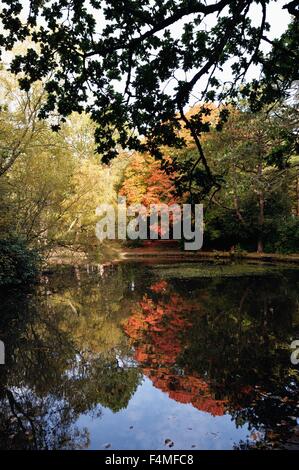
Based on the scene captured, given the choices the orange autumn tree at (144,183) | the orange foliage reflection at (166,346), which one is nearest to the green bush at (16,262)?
the orange foliage reflection at (166,346)

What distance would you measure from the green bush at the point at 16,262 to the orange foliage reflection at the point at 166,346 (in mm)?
4728

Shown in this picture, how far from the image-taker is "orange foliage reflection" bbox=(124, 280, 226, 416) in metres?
6.14

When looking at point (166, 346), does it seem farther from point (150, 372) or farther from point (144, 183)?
point (144, 183)

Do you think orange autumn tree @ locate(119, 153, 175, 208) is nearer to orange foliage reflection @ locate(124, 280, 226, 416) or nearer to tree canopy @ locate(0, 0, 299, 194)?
orange foliage reflection @ locate(124, 280, 226, 416)

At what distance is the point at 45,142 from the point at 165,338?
428 inches

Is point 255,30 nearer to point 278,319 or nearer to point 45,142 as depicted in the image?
point 278,319

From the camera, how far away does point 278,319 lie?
34.8 ft

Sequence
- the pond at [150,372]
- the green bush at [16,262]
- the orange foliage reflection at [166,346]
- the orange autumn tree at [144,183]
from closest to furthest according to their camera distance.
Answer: the pond at [150,372] < the orange foliage reflection at [166,346] < the green bush at [16,262] < the orange autumn tree at [144,183]

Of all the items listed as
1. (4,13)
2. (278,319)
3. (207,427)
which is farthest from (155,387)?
(4,13)

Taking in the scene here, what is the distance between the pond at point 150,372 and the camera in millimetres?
4969

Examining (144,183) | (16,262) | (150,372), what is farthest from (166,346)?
(144,183)

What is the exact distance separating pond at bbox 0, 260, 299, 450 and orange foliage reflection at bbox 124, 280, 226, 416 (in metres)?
0.03

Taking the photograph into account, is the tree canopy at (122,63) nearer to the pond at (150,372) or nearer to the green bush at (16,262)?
the pond at (150,372)

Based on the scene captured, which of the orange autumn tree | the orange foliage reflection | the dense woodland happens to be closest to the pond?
the orange foliage reflection
